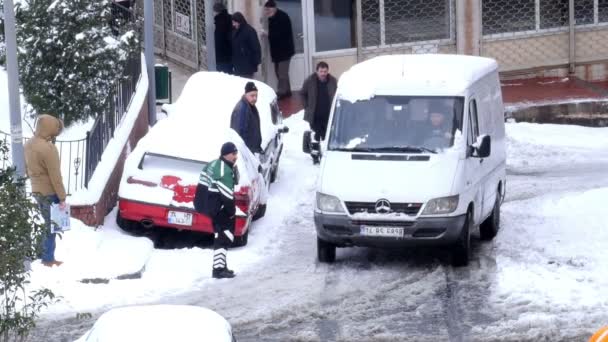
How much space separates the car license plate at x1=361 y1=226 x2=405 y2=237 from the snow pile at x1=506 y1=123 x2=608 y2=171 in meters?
7.43

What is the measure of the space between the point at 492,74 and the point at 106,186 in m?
4.98

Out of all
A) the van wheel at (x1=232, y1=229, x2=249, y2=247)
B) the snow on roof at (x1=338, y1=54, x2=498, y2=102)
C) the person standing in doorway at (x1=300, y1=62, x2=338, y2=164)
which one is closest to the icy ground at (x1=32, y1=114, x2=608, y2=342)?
the van wheel at (x1=232, y1=229, x2=249, y2=247)

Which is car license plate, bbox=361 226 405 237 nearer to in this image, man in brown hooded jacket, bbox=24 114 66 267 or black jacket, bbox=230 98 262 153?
man in brown hooded jacket, bbox=24 114 66 267

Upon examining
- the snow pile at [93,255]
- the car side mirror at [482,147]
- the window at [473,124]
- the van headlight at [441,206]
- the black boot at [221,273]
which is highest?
the window at [473,124]

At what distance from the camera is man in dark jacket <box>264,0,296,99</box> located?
1005 inches

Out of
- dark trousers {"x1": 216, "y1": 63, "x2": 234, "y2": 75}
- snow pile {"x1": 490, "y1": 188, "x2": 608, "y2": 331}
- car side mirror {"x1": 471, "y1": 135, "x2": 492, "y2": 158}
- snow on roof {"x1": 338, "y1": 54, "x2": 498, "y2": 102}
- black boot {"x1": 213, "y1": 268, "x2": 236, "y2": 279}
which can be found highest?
snow on roof {"x1": 338, "y1": 54, "x2": 498, "y2": 102}

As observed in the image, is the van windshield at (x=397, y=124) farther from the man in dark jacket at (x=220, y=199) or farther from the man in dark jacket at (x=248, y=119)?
the man in dark jacket at (x=248, y=119)

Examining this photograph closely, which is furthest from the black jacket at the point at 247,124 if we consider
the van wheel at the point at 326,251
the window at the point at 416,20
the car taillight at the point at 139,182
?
the window at the point at 416,20

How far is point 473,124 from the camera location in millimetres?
15391

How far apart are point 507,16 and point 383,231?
47.7ft

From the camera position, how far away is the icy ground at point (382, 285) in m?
12.3

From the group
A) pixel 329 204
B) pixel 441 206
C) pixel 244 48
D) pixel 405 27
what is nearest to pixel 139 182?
pixel 329 204

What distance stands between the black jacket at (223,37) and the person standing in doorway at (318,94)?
15.1ft

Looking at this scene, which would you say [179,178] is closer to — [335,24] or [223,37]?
[223,37]
